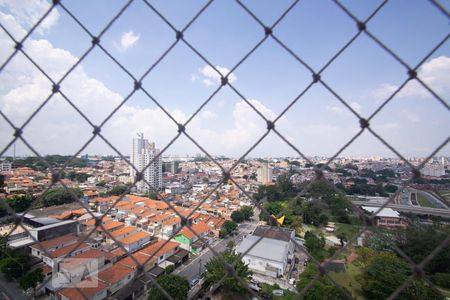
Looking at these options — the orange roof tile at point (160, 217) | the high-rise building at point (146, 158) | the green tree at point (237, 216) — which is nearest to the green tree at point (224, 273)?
the orange roof tile at point (160, 217)

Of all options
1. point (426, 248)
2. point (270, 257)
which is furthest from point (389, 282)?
point (270, 257)

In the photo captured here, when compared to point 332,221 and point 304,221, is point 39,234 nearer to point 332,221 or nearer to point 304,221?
point 304,221

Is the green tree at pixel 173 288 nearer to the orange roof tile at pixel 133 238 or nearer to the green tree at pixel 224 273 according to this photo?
the green tree at pixel 224 273

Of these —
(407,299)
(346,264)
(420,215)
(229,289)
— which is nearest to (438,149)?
(229,289)

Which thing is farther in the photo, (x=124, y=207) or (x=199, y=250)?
(x=124, y=207)

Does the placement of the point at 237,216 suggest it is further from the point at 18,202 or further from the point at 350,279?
the point at 18,202

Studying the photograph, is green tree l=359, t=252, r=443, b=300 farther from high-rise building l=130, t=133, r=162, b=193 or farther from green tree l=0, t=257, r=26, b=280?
high-rise building l=130, t=133, r=162, b=193
